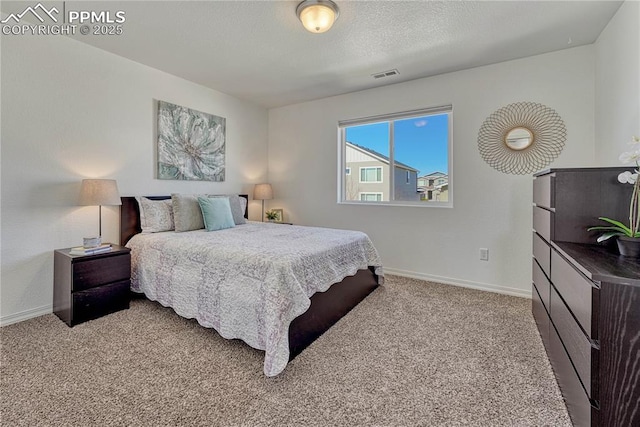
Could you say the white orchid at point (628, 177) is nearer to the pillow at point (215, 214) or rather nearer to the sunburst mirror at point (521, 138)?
the sunburst mirror at point (521, 138)

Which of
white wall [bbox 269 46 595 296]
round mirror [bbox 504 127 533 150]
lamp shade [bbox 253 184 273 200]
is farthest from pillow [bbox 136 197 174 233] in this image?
round mirror [bbox 504 127 533 150]

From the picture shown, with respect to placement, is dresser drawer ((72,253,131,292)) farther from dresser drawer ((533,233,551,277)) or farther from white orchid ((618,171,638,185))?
white orchid ((618,171,638,185))

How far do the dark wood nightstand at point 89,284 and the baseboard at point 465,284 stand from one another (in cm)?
295

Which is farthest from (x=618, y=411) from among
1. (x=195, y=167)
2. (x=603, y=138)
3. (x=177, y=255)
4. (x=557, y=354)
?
(x=195, y=167)

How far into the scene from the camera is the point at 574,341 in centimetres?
129

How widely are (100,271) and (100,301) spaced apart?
26cm

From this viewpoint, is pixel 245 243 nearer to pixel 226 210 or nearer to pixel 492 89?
pixel 226 210

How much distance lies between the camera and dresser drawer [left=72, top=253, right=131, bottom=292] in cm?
231

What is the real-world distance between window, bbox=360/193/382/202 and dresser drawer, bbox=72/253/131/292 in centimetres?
286

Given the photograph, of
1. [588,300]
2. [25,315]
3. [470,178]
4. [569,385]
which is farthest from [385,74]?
[25,315]

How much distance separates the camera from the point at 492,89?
3.08 m

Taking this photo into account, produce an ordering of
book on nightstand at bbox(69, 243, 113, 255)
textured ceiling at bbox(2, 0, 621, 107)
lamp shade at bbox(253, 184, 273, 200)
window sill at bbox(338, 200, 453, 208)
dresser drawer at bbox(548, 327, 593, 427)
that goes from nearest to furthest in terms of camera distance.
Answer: dresser drawer at bbox(548, 327, 593, 427)
textured ceiling at bbox(2, 0, 621, 107)
book on nightstand at bbox(69, 243, 113, 255)
window sill at bbox(338, 200, 453, 208)
lamp shade at bbox(253, 184, 273, 200)

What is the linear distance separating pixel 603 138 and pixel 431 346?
2330 mm

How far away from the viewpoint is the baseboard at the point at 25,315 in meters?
2.32
